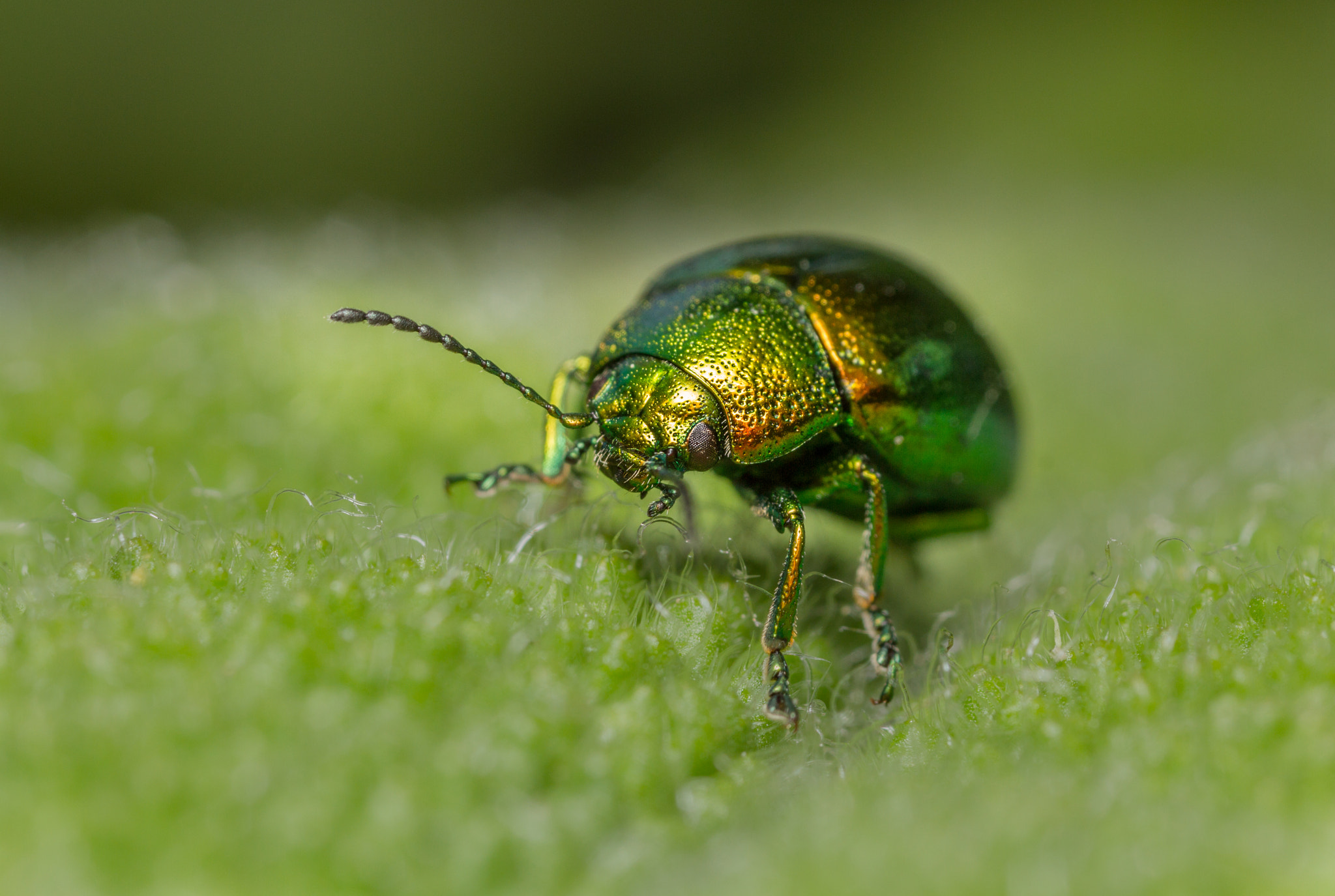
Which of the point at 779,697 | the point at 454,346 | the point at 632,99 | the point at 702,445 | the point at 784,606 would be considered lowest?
the point at 779,697

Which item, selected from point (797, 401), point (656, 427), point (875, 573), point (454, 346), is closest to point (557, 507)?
point (656, 427)

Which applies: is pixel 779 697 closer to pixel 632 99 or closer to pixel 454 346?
pixel 454 346

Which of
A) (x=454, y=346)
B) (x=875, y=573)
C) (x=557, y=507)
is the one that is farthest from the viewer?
(x=557, y=507)

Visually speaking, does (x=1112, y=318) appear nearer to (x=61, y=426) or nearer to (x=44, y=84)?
(x=61, y=426)

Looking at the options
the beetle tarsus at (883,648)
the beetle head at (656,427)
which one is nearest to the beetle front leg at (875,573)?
the beetle tarsus at (883,648)

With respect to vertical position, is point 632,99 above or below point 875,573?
above

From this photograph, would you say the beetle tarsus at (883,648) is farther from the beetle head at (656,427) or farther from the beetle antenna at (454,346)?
the beetle antenna at (454,346)
